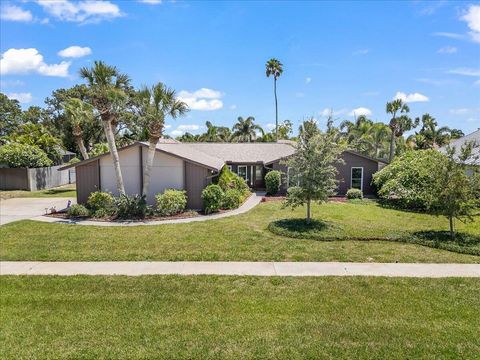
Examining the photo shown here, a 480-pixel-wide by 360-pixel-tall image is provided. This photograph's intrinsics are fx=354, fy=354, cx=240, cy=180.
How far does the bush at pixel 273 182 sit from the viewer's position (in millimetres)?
25859

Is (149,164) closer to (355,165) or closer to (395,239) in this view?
(395,239)

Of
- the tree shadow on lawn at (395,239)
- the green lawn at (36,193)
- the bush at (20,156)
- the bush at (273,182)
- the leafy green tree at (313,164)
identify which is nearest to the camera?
the tree shadow on lawn at (395,239)

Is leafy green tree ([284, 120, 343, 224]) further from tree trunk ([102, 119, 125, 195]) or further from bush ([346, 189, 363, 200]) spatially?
bush ([346, 189, 363, 200])

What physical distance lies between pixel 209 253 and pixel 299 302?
4394 millimetres

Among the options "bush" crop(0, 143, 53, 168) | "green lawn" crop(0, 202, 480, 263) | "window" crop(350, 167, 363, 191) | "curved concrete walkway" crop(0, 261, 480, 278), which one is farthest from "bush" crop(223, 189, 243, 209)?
"bush" crop(0, 143, 53, 168)

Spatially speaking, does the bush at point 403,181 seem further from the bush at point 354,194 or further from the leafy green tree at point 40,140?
the leafy green tree at point 40,140

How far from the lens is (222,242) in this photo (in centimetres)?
1298

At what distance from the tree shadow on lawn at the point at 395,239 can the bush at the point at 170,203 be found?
5.69m

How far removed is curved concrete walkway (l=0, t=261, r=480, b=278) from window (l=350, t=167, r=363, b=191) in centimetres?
1615

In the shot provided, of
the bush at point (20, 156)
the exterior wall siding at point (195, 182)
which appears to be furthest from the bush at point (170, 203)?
the bush at point (20, 156)

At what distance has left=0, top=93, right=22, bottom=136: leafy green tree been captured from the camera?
61781 mm

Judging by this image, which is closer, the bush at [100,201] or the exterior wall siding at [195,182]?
the bush at [100,201]

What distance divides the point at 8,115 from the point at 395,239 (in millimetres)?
69956

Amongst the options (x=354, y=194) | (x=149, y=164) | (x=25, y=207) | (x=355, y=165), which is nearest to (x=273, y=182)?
(x=354, y=194)
